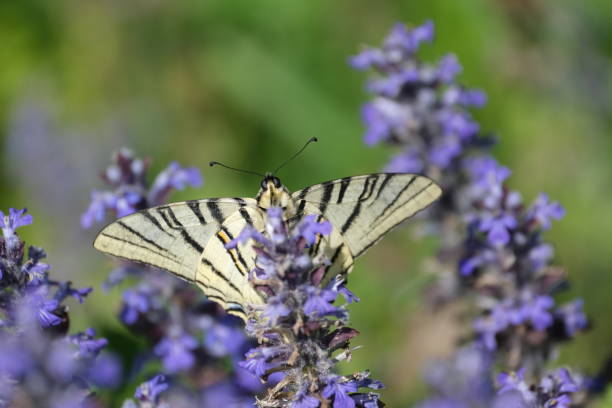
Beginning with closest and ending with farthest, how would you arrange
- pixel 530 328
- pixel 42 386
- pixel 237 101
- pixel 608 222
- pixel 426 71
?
pixel 42 386 → pixel 530 328 → pixel 426 71 → pixel 608 222 → pixel 237 101

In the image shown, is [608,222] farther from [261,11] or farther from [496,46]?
[261,11]

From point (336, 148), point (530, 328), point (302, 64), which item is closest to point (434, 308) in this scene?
point (530, 328)

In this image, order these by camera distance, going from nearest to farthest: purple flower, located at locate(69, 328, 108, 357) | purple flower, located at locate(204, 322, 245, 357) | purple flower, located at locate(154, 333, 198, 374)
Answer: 1. purple flower, located at locate(69, 328, 108, 357)
2. purple flower, located at locate(154, 333, 198, 374)
3. purple flower, located at locate(204, 322, 245, 357)

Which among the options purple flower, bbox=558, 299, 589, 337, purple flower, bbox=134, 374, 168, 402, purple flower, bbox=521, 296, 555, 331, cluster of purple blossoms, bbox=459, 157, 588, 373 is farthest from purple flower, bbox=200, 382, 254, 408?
purple flower, bbox=558, 299, 589, 337

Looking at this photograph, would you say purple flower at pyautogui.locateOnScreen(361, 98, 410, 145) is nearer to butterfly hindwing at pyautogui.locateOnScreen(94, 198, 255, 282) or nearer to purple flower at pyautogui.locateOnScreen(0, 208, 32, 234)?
butterfly hindwing at pyautogui.locateOnScreen(94, 198, 255, 282)

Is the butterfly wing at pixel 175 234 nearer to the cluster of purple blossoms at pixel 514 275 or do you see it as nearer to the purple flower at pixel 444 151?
the cluster of purple blossoms at pixel 514 275

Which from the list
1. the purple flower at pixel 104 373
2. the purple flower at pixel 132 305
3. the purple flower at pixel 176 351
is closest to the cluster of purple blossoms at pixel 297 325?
the purple flower at pixel 104 373

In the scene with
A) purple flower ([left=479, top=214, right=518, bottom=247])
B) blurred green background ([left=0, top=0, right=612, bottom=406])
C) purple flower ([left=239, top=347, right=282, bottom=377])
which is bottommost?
purple flower ([left=239, top=347, right=282, bottom=377])
